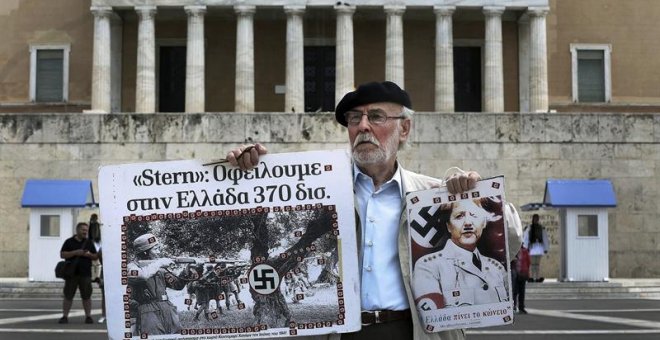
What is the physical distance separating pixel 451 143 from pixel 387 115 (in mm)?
27514

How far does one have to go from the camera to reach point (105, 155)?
31344 millimetres

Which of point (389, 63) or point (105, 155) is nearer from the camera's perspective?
point (105, 155)

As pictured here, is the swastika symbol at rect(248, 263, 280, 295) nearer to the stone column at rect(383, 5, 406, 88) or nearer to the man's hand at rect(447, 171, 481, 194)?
the man's hand at rect(447, 171, 481, 194)

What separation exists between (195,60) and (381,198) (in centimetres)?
3311

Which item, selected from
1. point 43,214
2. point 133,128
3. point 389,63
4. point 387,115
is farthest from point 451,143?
point 387,115

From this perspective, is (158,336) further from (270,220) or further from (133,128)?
(133,128)

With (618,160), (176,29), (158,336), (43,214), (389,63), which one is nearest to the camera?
(158,336)

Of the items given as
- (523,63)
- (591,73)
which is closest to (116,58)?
(523,63)

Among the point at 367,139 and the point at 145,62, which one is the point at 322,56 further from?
the point at 367,139

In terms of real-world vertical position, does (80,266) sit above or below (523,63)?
below

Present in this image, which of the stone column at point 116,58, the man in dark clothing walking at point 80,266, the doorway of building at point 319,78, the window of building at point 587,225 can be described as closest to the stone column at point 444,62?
the doorway of building at point 319,78

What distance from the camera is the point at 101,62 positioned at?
3691 centimetres

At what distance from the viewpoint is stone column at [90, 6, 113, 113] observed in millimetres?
36719

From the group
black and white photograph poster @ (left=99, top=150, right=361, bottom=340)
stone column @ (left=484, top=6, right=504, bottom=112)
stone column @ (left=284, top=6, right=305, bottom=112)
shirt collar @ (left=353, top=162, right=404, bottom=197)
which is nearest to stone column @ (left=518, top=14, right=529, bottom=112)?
stone column @ (left=484, top=6, right=504, bottom=112)
